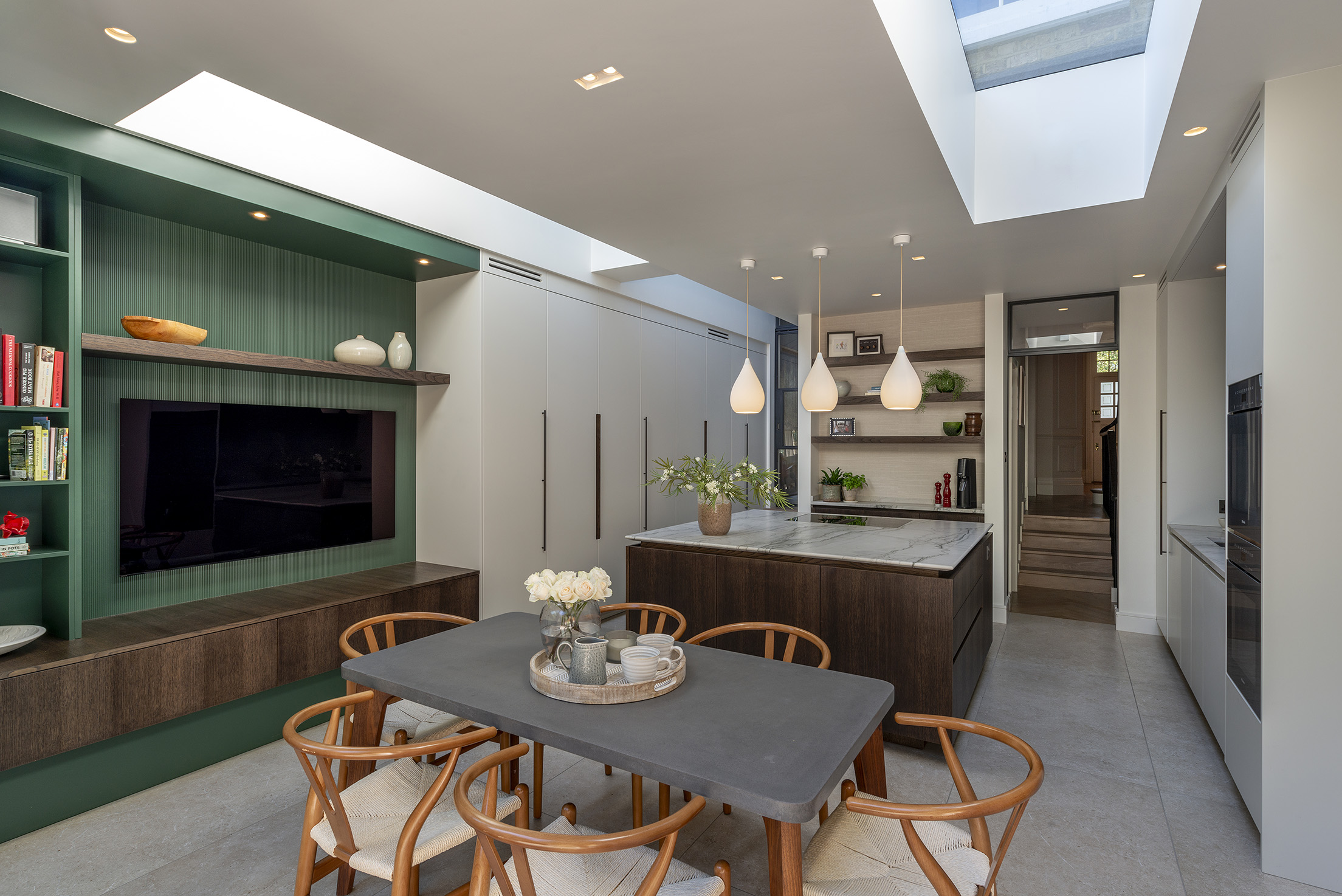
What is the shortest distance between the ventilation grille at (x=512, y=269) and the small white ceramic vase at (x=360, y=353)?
0.89 metres

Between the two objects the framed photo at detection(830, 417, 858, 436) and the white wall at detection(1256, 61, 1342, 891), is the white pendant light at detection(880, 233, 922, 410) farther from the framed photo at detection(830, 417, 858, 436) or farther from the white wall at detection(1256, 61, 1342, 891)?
the framed photo at detection(830, 417, 858, 436)

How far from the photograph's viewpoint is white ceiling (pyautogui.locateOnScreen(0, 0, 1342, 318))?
1833mm

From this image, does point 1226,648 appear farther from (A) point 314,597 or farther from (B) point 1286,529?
(A) point 314,597

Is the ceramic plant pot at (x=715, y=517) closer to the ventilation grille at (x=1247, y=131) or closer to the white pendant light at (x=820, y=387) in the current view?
the white pendant light at (x=820, y=387)

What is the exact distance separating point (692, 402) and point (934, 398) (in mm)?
2094

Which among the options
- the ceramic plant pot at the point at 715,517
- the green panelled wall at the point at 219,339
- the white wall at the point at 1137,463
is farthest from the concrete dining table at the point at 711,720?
the white wall at the point at 1137,463

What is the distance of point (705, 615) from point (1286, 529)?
2304mm

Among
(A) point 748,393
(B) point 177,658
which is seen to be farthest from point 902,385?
(B) point 177,658

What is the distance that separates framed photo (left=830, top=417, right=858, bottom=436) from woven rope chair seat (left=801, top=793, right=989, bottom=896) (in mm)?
4311

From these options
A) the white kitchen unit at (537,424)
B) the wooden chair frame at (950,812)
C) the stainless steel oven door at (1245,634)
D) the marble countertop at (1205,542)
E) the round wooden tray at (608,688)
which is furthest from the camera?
the white kitchen unit at (537,424)

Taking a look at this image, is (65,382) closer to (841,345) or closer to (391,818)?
(391,818)

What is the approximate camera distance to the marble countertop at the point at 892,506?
521 centimetres

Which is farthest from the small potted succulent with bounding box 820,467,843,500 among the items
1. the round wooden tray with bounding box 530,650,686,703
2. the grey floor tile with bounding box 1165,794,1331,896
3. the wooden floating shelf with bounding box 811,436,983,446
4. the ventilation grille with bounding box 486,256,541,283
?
the round wooden tray with bounding box 530,650,686,703

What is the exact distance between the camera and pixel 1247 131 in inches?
94.3
